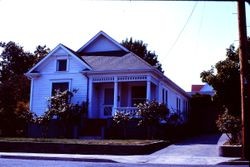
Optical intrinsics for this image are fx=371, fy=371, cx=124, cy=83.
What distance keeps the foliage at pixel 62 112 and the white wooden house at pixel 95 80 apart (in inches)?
56.5

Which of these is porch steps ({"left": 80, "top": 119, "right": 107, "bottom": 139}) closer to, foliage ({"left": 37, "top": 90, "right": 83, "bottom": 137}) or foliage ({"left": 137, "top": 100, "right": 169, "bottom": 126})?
foliage ({"left": 37, "top": 90, "right": 83, "bottom": 137})

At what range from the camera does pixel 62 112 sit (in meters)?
25.4

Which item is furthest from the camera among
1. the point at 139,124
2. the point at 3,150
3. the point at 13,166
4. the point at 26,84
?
the point at 26,84

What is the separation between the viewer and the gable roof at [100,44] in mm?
30517

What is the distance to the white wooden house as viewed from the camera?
87.8 feet

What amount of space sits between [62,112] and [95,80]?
11.5 feet

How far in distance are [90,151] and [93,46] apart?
48.7 ft

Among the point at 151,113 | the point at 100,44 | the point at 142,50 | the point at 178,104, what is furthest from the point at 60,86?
the point at 142,50

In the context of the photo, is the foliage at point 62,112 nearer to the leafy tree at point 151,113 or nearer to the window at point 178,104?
the leafy tree at point 151,113

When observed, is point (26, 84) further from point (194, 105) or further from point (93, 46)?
point (194, 105)

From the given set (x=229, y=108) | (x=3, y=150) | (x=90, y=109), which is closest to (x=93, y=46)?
(x=90, y=109)

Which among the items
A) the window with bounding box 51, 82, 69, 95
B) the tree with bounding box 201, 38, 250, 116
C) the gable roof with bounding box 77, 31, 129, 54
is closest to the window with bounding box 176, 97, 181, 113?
the gable roof with bounding box 77, 31, 129, 54

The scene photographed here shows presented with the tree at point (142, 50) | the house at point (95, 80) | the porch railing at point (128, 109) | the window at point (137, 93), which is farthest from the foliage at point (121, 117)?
the tree at point (142, 50)

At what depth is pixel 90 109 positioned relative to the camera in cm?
2703
